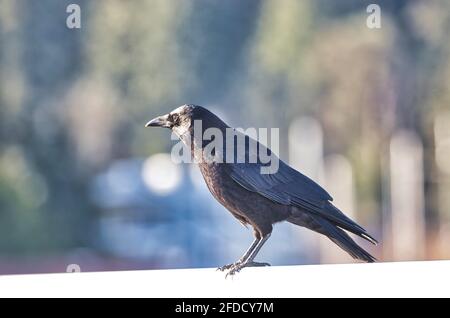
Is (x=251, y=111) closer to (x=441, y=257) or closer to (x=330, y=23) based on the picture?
(x=330, y=23)

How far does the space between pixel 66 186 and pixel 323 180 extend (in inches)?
102

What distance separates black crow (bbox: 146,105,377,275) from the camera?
118 inches

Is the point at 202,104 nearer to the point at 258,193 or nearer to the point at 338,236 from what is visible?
the point at 258,193

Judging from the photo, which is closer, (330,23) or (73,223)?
(73,223)

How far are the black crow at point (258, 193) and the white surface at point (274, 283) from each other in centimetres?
49

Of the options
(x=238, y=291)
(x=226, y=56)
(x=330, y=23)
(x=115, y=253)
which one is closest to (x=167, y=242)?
(x=115, y=253)

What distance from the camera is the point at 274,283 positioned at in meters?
2.41

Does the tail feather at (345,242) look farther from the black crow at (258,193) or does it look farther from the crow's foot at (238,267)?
the crow's foot at (238,267)

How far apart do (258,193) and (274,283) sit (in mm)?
713

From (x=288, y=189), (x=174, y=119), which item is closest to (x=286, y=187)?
(x=288, y=189)

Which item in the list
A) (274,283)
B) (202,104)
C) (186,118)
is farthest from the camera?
(202,104)

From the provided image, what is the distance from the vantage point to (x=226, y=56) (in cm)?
884

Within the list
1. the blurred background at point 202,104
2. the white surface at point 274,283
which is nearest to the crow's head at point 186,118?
the white surface at point 274,283

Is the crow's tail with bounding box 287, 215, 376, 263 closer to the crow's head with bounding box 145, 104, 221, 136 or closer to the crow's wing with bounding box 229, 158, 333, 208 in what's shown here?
the crow's wing with bounding box 229, 158, 333, 208
